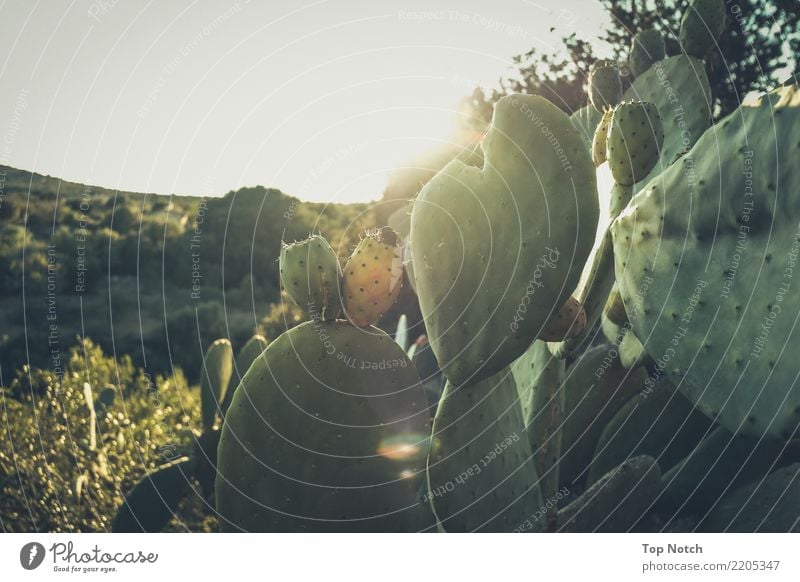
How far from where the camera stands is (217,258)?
5.41m

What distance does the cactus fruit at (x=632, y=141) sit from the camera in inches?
71.6

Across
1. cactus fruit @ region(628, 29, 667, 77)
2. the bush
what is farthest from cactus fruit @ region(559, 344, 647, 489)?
the bush

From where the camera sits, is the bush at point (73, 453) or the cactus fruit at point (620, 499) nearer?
the cactus fruit at point (620, 499)

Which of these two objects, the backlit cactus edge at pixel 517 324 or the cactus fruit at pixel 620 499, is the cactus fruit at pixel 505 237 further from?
the cactus fruit at pixel 620 499

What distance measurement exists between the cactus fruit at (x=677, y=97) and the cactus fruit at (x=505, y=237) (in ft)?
2.88

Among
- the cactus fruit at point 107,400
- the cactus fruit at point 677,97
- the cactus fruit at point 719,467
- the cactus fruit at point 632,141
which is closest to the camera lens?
the cactus fruit at point 632,141

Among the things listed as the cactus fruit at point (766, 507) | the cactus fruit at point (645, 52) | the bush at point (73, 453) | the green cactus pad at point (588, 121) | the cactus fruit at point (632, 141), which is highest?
the cactus fruit at point (645, 52)

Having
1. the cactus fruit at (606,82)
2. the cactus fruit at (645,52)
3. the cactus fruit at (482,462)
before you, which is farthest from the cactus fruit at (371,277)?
the cactus fruit at (645,52)

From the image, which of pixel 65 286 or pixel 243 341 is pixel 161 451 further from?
pixel 243 341

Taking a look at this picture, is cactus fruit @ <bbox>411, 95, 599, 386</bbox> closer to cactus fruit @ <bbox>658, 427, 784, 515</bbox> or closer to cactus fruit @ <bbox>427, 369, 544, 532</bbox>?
cactus fruit @ <bbox>427, 369, 544, 532</bbox>

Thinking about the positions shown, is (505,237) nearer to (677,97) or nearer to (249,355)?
(249,355)

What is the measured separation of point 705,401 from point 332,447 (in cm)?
83

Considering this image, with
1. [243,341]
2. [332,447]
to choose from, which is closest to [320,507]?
[332,447]

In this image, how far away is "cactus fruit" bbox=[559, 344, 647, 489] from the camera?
91.9 inches
